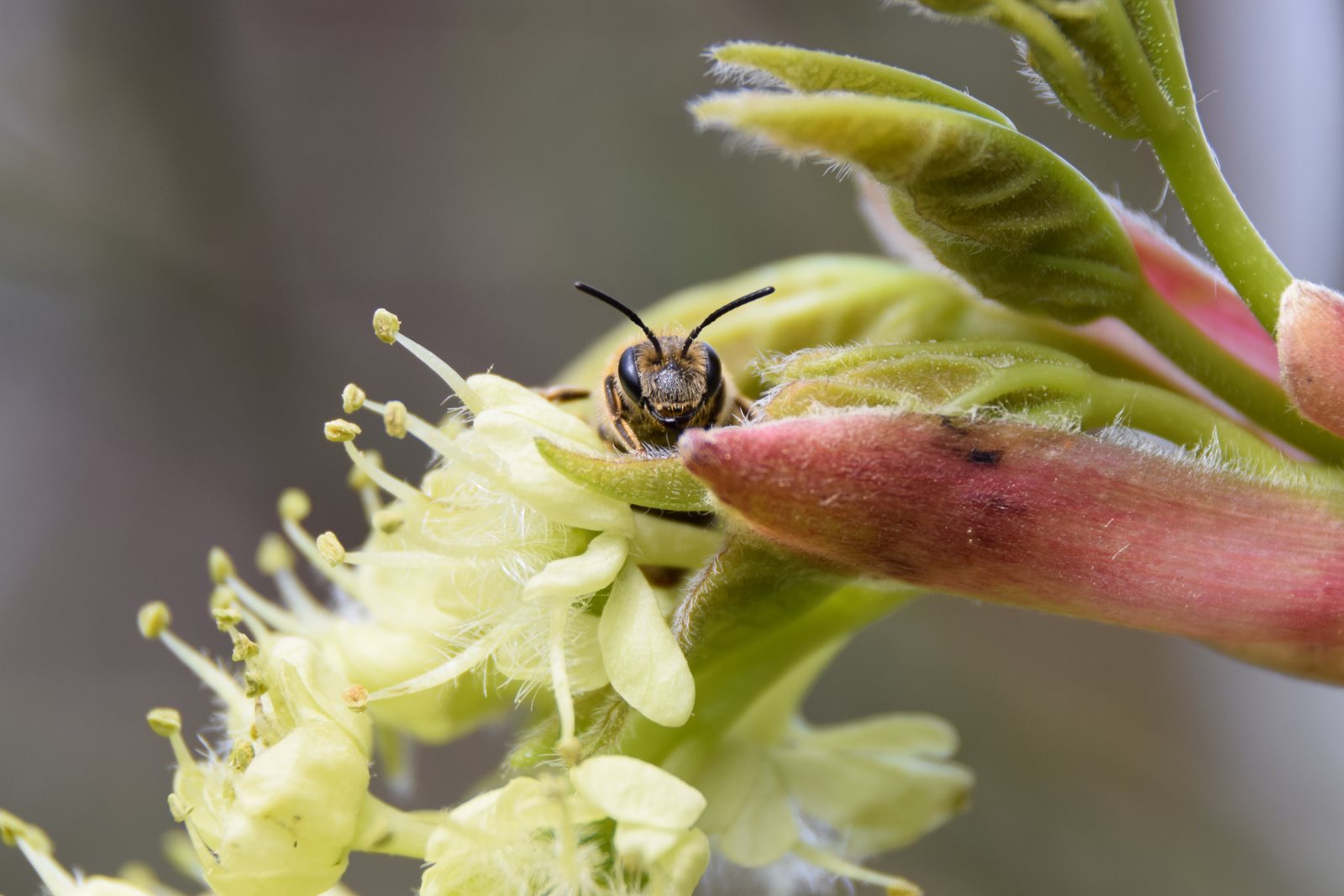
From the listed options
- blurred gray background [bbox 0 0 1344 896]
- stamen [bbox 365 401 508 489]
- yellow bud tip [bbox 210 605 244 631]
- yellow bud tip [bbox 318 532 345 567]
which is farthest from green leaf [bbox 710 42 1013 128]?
blurred gray background [bbox 0 0 1344 896]

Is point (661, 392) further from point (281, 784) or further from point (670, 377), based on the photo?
point (281, 784)

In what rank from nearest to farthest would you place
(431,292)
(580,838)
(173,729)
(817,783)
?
(580,838) < (173,729) < (817,783) < (431,292)

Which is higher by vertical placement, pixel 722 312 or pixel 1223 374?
pixel 722 312

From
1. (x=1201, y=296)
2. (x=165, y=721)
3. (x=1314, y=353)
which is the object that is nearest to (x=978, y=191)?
(x=1314, y=353)

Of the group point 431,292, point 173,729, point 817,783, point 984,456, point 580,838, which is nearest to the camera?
point 984,456

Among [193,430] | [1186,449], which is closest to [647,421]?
[1186,449]

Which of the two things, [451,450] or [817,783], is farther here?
[817,783]

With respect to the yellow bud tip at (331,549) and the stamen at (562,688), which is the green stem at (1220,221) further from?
the yellow bud tip at (331,549)
